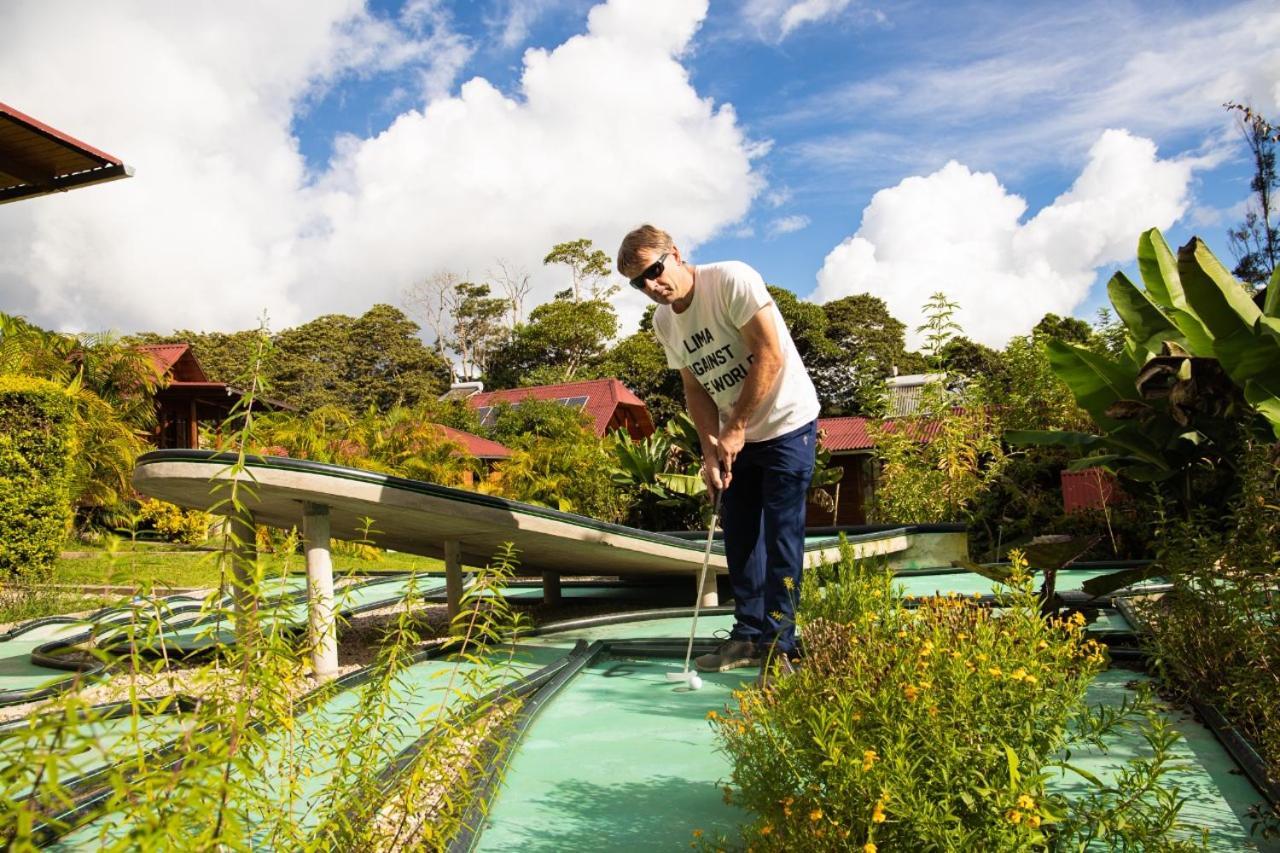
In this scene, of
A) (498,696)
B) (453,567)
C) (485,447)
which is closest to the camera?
(498,696)

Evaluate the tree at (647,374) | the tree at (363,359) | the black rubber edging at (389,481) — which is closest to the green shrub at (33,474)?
Result: the black rubber edging at (389,481)

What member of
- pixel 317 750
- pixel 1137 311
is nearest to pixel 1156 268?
pixel 1137 311

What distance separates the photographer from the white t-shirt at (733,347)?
3.76 m

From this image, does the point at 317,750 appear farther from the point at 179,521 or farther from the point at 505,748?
the point at 179,521

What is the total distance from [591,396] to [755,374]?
30224 mm

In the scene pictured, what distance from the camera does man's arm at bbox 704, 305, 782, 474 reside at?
3.72m

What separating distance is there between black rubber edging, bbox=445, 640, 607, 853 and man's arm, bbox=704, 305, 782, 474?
3.75ft

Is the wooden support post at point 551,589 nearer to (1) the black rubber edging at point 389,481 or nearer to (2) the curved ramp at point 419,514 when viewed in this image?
(2) the curved ramp at point 419,514

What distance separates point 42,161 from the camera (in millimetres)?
4777

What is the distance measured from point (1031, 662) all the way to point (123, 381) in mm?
17764

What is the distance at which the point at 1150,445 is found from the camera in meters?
3.88

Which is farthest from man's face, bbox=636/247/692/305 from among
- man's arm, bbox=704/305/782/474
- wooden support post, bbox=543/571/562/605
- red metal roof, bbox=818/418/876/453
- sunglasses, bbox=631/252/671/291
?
red metal roof, bbox=818/418/876/453

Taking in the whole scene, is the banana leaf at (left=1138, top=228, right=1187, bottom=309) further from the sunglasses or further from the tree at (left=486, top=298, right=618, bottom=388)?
the tree at (left=486, top=298, right=618, bottom=388)

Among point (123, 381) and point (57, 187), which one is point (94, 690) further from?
point (123, 381)
